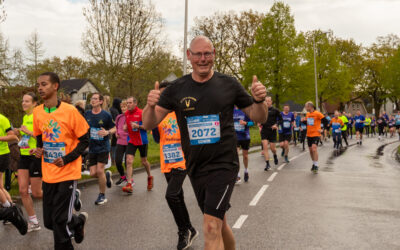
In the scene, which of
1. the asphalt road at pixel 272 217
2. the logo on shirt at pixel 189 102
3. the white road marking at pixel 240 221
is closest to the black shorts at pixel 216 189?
the logo on shirt at pixel 189 102

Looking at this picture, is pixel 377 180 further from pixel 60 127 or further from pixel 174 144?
pixel 60 127

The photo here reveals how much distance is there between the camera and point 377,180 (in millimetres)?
11070

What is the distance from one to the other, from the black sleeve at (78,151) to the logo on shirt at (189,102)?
160 cm

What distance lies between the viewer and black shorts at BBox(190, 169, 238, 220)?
3.37 meters

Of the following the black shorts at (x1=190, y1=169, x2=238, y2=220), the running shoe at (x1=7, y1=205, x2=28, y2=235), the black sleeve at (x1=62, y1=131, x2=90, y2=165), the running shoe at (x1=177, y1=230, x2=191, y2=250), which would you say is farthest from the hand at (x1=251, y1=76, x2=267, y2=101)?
the running shoe at (x1=7, y1=205, x2=28, y2=235)

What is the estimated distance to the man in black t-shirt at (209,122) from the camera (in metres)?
3.40

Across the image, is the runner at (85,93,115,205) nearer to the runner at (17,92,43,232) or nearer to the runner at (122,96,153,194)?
the runner at (122,96,153,194)

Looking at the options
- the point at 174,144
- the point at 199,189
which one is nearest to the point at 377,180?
the point at 174,144

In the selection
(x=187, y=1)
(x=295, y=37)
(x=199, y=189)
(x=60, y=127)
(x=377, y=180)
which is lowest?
(x=377, y=180)

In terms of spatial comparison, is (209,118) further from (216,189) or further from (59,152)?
(59,152)

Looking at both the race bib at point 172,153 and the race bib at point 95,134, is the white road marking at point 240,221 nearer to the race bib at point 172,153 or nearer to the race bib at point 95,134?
the race bib at point 172,153

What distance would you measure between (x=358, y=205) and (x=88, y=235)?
4.67m

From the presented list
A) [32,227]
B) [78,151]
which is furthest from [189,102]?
[32,227]

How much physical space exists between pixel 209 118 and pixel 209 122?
3cm
